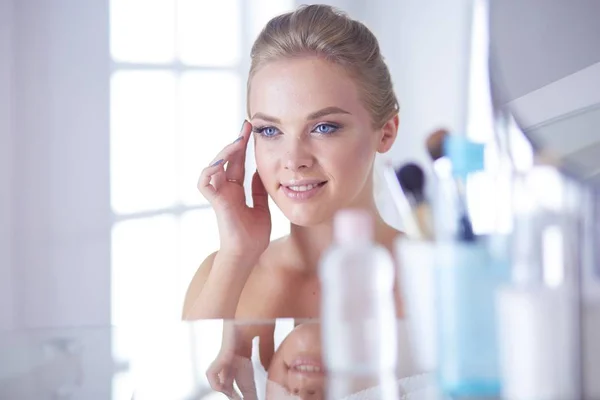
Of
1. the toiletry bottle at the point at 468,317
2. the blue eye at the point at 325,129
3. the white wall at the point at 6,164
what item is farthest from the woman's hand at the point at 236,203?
the toiletry bottle at the point at 468,317

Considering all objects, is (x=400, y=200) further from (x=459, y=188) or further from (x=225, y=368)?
(x=225, y=368)

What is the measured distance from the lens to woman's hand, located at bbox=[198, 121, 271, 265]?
1.13 m

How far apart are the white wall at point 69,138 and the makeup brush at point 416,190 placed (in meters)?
0.48

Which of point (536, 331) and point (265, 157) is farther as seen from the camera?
point (265, 157)

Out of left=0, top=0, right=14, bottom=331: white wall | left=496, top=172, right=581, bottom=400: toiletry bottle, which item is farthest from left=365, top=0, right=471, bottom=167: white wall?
left=0, top=0, right=14, bottom=331: white wall

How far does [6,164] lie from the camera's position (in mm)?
1185

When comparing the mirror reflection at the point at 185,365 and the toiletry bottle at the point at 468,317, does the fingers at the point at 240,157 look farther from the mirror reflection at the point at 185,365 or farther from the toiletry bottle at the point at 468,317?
the toiletry bottle at the point at 468,317

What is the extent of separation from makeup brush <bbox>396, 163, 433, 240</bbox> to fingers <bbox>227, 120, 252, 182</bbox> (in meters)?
0.24

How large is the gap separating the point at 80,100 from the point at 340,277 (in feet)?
1.93

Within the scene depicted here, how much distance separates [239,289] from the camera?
1138 millimetres

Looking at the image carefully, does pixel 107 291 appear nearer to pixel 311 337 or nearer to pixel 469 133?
pixel 311 337

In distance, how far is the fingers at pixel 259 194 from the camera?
1.13m

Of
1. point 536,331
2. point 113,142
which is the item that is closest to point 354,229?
point 536,331

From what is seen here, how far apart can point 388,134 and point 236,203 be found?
0.26 metres
